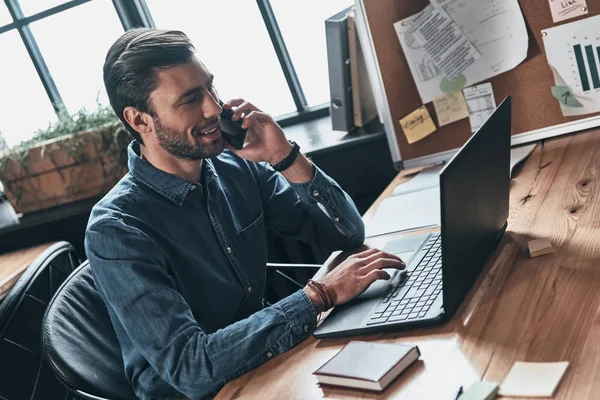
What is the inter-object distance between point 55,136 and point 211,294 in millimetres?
1448

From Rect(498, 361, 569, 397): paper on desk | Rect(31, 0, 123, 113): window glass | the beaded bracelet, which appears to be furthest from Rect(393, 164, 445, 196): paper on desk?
Rect(31, 0, 123, 113): window glass

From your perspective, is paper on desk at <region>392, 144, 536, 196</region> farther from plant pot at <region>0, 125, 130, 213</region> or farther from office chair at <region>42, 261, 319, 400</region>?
plant pot at <region>0, 125, 130, 213</region>

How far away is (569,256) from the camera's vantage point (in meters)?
1.43

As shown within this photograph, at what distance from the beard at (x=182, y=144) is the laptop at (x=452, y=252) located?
492mm

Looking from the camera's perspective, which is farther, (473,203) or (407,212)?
(407,212)

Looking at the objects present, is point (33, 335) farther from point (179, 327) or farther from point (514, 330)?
point (514, 330)

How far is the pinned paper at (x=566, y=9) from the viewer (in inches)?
81.0

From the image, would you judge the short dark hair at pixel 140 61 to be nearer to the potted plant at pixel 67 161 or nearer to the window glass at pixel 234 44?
the potted plant at pixel 67 161

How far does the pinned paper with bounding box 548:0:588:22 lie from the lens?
2.06 meters

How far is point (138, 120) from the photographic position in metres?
1.80

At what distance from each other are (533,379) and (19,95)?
2.85 metres

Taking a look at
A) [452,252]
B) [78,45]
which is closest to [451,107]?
[452,252]

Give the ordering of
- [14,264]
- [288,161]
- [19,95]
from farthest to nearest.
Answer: [19,95]
[14,264]
[288,161]

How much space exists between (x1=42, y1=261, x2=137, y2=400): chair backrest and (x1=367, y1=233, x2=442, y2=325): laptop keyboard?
0.62m
